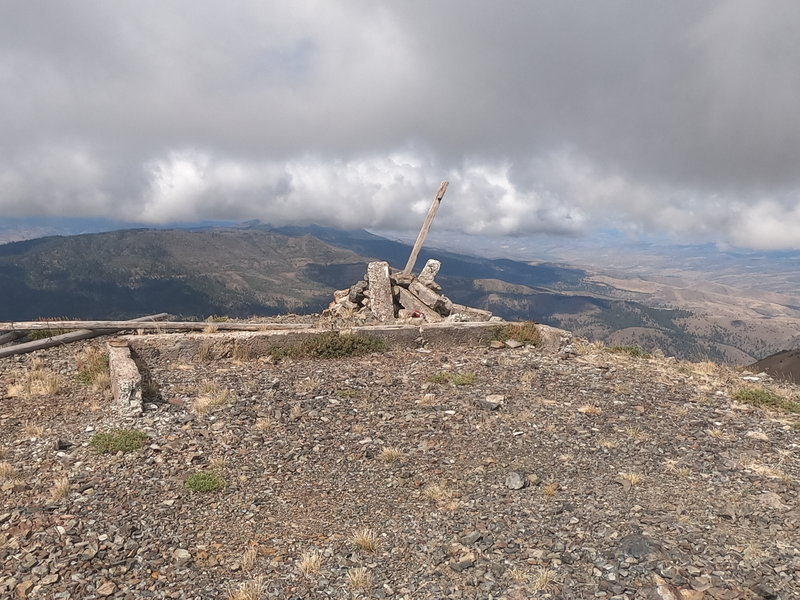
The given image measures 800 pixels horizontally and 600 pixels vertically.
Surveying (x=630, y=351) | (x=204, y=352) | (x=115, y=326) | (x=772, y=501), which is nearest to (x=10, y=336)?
(x=115, y=326)

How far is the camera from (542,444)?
966cm

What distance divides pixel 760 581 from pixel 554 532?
2.43 metres

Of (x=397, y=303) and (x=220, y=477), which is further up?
(x=397, y=303)

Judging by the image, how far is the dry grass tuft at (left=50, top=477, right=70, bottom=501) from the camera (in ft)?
22.9

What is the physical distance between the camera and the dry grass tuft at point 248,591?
540 centimetres

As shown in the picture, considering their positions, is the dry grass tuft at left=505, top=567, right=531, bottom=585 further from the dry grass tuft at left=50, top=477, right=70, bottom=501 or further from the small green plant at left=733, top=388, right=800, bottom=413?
the small green plant at left=733, top=388, right=800, bottom=413

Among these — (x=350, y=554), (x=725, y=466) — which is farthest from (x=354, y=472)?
(x=725, y=466)

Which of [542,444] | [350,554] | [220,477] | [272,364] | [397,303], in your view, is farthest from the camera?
[397,303]

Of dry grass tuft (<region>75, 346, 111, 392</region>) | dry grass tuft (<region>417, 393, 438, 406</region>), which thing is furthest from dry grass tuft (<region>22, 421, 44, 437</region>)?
dry grass tuft (<region>417, 393, 438, 406</region>)

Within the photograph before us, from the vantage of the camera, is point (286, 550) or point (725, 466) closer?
point (286, 550)

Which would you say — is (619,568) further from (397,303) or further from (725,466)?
(397,303)

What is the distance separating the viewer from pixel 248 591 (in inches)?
216

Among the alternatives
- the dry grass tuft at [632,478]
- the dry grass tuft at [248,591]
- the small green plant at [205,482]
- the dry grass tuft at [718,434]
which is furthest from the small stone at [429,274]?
the dry grass tuft at [248,591]

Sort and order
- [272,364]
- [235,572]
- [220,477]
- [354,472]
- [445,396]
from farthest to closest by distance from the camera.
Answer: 1. [272,364]
2. [445,396]
3. [354,472]
4. [220,477]
5. [235,572]
